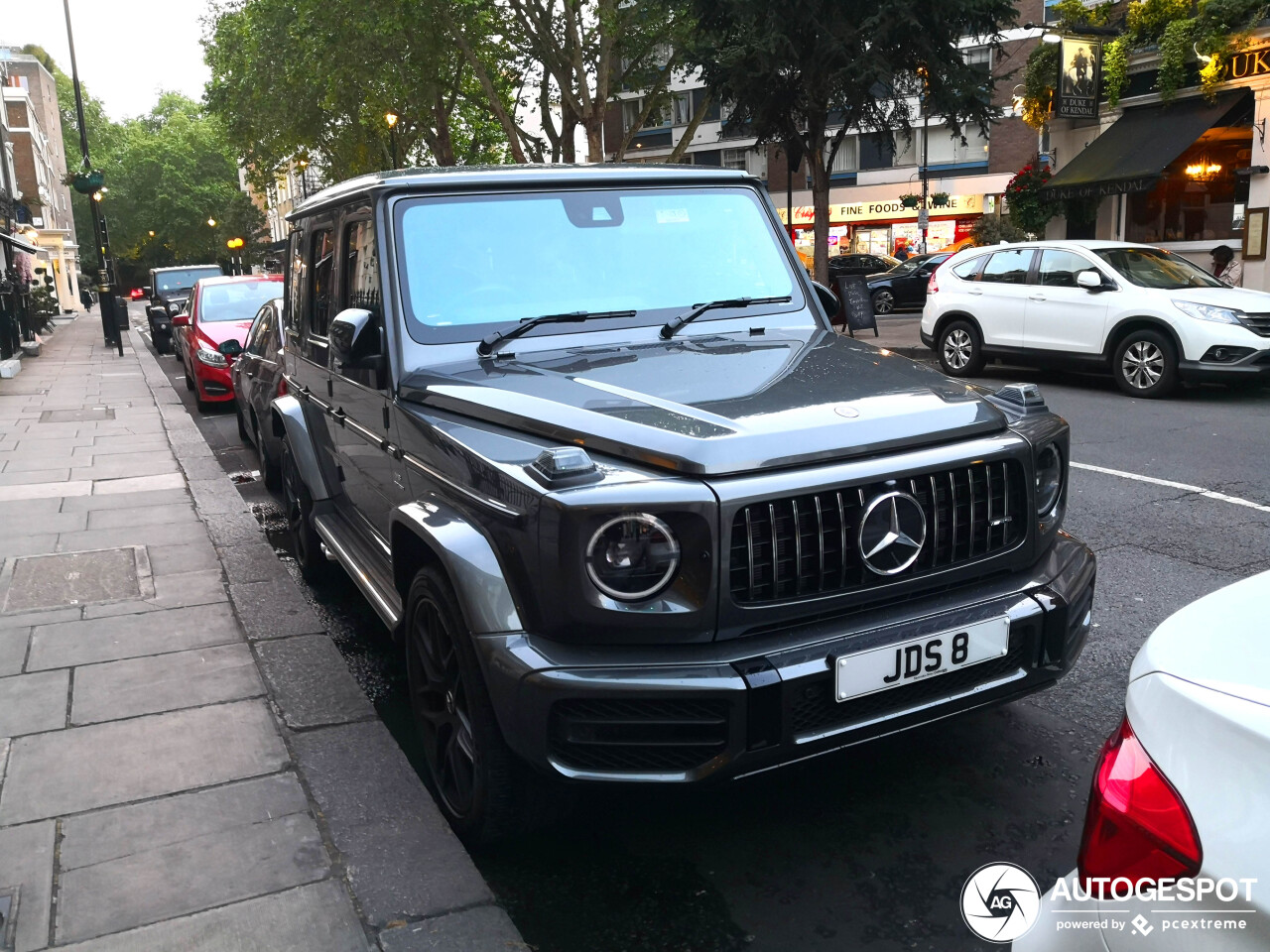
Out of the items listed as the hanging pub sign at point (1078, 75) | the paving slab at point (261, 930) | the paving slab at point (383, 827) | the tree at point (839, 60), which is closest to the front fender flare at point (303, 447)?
the paving slab at point (383, 827)

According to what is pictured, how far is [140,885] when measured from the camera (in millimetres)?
2803

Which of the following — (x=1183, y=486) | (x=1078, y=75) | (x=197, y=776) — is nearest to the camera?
(x=197, y=776)

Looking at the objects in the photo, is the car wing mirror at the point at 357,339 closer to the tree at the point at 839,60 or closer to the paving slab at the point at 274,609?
the paving slab at the point at 274,609

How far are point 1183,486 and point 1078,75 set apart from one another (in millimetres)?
15006

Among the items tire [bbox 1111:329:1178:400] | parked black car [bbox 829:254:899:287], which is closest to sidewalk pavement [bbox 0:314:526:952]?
tire [bbox 1111:329:1178:400]

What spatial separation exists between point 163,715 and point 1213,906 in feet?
11.5

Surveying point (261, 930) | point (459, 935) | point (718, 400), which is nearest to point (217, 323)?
point (718, 400)

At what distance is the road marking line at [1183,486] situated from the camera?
6.67m

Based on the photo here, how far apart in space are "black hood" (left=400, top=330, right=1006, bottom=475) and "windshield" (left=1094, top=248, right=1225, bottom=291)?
30.6ft

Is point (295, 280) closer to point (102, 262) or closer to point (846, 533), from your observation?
point (846, 533)

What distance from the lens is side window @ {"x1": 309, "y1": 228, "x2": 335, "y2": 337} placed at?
4.51 meters

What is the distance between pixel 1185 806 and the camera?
137 centimetres

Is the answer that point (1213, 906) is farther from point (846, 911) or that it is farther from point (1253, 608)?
point (846, 911)

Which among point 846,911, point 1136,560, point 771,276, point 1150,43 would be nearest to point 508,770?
point 846,911
